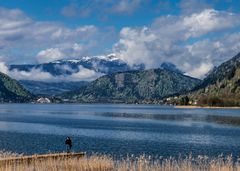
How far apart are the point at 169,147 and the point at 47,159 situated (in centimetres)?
3680

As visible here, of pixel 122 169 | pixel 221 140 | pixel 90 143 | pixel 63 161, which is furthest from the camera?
pixel 221 140

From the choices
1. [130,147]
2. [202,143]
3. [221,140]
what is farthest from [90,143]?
[221,140]

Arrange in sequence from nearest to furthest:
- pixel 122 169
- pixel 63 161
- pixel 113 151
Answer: pixel 122 169, pixel 63 161, pixel 113 151

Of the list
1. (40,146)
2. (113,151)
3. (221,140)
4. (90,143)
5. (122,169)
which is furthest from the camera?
(221,140)

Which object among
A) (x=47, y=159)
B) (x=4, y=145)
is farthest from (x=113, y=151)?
(x=47, y=159)

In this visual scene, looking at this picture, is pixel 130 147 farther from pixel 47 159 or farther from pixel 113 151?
pixel 47 159

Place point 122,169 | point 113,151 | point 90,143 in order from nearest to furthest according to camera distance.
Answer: point 122,169 → point 113,151 → point 90,143

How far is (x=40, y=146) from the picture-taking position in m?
81.4

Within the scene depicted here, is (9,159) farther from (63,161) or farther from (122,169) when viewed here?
(122,169)

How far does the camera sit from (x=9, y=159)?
45500 mm

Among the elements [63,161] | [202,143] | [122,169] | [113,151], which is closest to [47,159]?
[63,161]

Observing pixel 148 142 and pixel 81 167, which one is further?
pixel 148 142

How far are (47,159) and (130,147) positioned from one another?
33.9 meters

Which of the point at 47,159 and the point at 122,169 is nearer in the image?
the point at 122,169
